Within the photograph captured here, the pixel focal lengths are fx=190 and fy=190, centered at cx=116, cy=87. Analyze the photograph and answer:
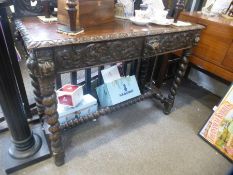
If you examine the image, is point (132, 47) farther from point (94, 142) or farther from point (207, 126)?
point (207, 126)

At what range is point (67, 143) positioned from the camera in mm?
1346

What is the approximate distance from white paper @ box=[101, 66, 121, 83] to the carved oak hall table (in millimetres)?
375

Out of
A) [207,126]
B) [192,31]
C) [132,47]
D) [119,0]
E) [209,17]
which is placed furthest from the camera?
[209,17]

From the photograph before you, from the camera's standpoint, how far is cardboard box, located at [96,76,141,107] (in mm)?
1458

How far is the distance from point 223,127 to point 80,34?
1179mm

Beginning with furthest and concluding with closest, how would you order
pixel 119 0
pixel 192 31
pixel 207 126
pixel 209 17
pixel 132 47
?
pixel 209 17
pixel 207 126
pixel 192 31
pixel 119 0
pixel 132 47

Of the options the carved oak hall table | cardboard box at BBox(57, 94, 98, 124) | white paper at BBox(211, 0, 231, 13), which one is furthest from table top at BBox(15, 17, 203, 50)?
white paper at BBox(211, 0, 231, 13)

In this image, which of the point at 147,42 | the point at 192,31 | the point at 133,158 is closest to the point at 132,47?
the point at 147,42

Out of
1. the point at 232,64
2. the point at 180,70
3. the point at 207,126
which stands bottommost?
the point at 207,126

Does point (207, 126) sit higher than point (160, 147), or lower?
higher

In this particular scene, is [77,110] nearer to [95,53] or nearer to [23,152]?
[23,152]

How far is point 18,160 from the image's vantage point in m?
1.16

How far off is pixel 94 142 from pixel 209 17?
4.47 feet

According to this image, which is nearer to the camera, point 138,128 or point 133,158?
point 133,158
